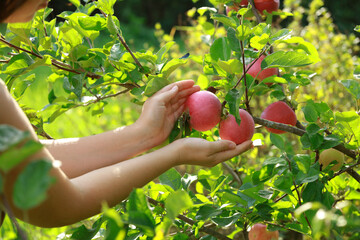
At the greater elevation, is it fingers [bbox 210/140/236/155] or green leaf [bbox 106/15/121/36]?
green leaf [bbox 106/15/121/36]

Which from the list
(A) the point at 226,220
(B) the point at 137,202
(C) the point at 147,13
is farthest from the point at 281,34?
(C) the point at 147,13

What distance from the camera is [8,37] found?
1180 mm

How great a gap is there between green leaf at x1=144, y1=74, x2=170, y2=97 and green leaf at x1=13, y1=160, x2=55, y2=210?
649mm

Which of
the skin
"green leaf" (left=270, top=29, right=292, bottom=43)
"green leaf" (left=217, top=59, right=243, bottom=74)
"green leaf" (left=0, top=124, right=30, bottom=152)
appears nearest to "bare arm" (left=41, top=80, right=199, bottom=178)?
the skin

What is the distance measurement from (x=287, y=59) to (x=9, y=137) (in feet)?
2.38

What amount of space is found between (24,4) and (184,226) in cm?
62

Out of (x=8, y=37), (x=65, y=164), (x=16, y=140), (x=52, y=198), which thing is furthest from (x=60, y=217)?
(x=8, y=37)

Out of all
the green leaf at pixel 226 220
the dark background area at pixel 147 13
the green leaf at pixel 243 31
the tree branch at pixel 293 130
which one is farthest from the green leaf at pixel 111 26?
the dark background area at pixel 147 13

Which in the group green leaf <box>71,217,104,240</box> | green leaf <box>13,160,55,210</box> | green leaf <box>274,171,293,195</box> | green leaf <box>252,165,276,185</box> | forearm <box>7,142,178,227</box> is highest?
green leaf <box>13,160,55,210</box>

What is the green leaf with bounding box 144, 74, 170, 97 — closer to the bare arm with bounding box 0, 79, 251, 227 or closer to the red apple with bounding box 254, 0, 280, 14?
the bare arm with bounding box 0, 79, 251, 227

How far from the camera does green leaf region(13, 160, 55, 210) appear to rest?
1.28 feet

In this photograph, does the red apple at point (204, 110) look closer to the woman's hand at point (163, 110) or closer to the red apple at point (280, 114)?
the woman's hand at point (163, 110)

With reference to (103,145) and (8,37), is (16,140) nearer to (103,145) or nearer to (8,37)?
(103,145)

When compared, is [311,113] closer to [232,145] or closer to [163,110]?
[232,145]
